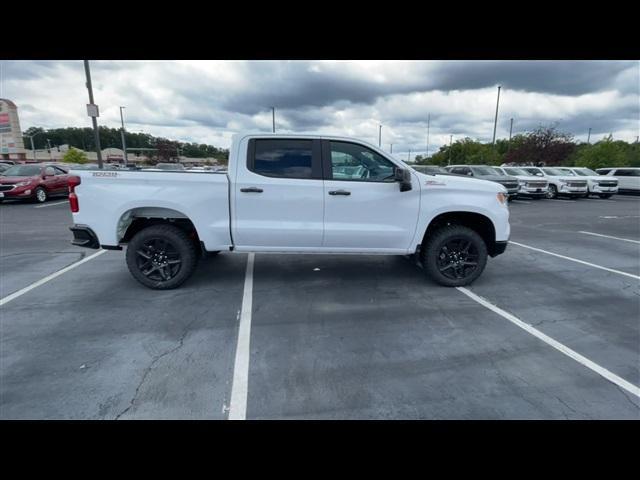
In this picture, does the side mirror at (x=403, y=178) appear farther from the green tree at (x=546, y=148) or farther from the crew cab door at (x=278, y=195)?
the green tree at (x=546, y=148)

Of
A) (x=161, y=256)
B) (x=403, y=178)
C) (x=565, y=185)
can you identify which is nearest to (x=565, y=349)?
(x=403, y=178)

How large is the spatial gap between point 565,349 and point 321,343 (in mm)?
2297

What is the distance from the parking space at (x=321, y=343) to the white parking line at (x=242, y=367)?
3 cm

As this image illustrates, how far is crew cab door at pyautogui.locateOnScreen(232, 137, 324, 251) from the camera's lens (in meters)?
4.05

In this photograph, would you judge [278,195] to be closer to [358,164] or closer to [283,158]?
[283,158]

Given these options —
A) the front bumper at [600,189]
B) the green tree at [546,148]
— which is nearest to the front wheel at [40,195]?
the front bumper at [600,189]

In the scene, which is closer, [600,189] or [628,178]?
[600,189]

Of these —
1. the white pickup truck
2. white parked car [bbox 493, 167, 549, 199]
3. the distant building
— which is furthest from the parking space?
the distant building

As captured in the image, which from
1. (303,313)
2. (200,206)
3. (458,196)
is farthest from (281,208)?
(458,196)

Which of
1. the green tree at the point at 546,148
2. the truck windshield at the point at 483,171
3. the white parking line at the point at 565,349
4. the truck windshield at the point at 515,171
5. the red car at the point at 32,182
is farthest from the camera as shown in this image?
the green tree at the point at 546,148

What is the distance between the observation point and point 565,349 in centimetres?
302

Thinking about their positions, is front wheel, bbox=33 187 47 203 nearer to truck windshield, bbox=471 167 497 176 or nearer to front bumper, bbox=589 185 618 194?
truck windshield, bbox=471 167 497 176

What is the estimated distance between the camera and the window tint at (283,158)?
4.12 m

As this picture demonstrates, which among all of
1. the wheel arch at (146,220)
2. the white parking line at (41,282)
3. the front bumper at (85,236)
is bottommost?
the white parking line at (41,282)
